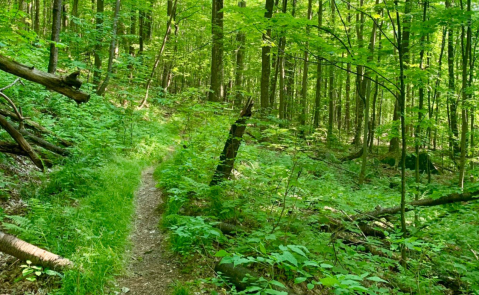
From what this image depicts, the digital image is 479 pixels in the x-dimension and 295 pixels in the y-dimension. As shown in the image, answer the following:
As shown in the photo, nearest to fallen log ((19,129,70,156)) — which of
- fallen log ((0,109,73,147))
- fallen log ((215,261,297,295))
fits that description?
fallen log ((0,109,73,147))

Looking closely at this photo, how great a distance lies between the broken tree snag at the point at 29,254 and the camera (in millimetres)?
3459

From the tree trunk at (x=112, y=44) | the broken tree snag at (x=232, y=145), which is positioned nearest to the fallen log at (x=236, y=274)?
the broken tree snag at (x=232, y=145)

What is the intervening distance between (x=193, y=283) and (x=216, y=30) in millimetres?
8700

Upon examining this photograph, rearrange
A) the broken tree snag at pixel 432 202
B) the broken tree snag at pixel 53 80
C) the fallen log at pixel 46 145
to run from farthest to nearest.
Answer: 1. the fallen log at pixel 46 145
2. the broken tree snag at pixel 432 202
3. the broken tree snag at pixel 53 80

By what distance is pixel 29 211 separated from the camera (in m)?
4.61

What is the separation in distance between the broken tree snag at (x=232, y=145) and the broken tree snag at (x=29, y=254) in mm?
3021

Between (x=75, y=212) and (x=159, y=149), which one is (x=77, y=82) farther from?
(x=159, y=149)

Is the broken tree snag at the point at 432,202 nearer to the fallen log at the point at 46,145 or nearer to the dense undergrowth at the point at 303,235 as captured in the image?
the dense undergrowth at the point at 303,235

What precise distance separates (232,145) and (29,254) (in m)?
3.87

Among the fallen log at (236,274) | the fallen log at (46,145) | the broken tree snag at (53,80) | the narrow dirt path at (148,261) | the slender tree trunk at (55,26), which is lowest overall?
the narrow dirt path at (148,261)

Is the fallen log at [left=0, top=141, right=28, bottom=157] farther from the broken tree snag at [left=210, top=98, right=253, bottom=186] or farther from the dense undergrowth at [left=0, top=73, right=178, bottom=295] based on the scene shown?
the broken tree snag at [left=210, top=98, right=253, bottom=186]

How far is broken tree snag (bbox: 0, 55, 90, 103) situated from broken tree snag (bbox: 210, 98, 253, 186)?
9.32 feet

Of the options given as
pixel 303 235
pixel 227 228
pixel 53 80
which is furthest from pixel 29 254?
pixel 303 235

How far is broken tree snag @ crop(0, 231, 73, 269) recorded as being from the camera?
3.46m
